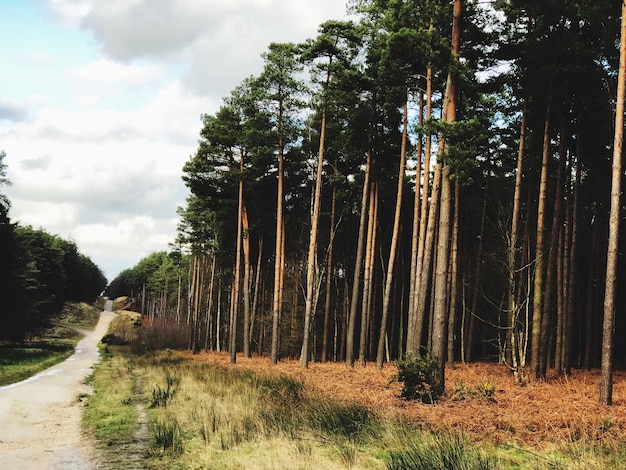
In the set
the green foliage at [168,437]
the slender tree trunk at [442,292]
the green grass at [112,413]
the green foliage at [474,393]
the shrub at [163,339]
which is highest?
the slender tree trunk at [442,292]

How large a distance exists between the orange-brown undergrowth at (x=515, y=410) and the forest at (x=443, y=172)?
1134mm

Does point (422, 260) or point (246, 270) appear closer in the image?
point (422, 260)

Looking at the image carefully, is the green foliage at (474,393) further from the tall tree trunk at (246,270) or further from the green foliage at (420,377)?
the tall tree trunk at (246,270)

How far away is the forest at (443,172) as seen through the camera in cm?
1327

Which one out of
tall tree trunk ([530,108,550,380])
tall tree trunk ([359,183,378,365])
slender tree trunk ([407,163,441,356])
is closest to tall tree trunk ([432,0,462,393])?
slender tree trunk ([407,163,441,356])

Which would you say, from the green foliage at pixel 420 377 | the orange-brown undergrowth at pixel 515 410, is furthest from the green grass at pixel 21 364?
the green foliage at pixel 420 377

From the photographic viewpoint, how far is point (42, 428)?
35.3 feet

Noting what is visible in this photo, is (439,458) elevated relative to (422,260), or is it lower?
lower

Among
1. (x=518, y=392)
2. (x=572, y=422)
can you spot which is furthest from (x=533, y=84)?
(x=572, y=422)

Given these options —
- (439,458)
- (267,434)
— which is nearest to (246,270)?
(267,434)

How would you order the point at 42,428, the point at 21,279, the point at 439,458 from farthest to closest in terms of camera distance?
the point at 21,279
the point at 42,428
the point at 439,458

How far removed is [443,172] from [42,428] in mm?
11705

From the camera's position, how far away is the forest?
13266 mm

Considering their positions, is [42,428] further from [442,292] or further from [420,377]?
[442,292]
